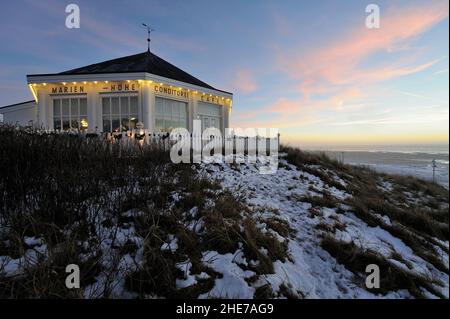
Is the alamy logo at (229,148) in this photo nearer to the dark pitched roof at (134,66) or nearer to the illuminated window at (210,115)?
the illuminated window at (210,115)

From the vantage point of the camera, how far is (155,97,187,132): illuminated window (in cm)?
1173

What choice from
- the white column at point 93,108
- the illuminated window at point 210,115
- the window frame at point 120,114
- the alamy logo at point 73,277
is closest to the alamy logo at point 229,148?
the illuminated window at point 210,115

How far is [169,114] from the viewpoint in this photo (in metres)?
12.2

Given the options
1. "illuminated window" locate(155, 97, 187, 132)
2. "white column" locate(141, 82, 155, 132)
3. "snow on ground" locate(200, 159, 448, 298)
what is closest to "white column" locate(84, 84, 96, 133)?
"white column" locate(141, 82, 155, 132)

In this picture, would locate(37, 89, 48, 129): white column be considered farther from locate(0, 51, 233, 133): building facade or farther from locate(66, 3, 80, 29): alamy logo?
locate(66, 3, 80, 29): alamy logo

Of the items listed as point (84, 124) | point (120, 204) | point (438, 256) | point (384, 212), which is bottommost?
point (438, 256)

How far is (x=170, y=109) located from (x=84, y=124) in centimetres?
414

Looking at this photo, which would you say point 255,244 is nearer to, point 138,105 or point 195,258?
point 195,258

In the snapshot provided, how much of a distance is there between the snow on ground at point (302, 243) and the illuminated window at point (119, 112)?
6009mm

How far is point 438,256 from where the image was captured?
4570 millimetres

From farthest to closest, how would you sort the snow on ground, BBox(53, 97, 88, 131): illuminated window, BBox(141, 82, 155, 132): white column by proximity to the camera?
BBox(53, 97, 88, 131): illuminated window < BBox(141, 82, 155, 132): white column < the snow on ground

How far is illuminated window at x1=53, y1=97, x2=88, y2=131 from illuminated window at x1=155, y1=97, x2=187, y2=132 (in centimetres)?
342

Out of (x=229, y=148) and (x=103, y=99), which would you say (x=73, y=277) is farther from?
(x=103, y=99)

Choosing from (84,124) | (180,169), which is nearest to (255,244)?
(180,169)
